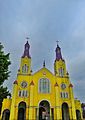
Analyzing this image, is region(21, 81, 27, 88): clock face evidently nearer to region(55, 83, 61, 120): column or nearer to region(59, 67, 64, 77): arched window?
region(55, 83, 61, 120): column

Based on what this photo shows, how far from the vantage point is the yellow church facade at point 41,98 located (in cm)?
3719

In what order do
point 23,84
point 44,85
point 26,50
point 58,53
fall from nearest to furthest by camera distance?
point 23,84
point 44,85
point 26,50
point 58,53

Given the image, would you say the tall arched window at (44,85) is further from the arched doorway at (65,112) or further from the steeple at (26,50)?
the steeple at (26,50)

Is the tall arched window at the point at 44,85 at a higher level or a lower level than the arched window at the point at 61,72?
lower

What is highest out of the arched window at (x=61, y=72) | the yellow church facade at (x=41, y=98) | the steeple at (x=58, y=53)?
the steeple at (x=58, y=53)

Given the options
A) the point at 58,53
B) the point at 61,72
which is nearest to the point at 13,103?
the point at 61,72

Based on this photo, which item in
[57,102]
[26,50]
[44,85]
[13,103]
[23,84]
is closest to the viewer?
[13,103]

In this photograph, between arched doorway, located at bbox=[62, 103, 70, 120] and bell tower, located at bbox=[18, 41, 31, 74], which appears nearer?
arched doorway, located at bbox=[62, 103, 70, 120]

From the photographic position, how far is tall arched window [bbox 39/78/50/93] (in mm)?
40222

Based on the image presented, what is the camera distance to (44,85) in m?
40.9

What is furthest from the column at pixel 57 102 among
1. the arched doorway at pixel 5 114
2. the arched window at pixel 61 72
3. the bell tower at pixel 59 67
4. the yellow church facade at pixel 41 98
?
the arched doorway at pixel 5 114

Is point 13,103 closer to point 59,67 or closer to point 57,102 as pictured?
point 57,102

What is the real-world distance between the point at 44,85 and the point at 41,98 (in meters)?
3.47

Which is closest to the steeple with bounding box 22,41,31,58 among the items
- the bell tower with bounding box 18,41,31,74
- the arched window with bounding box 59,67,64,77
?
the bell tower with bounding box 18,41,31,74
